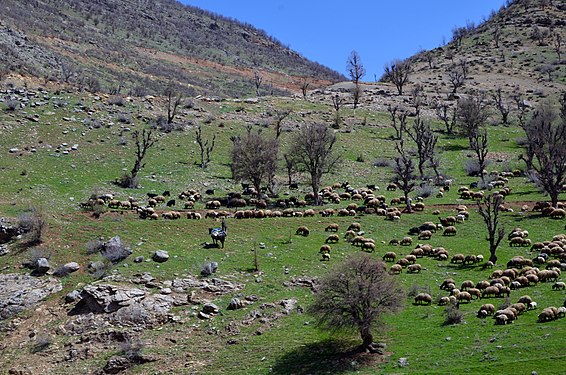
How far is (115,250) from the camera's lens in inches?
1355

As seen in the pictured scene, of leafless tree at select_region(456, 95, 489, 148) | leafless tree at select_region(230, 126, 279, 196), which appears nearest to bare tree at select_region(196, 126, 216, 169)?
leafless tree at select_region(230, 126, 279, 196)

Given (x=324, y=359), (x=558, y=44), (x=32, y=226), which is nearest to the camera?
(x=324, y=359)

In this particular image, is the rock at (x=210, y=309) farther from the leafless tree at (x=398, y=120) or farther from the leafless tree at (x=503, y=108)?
the leafless tree at (x=503, y=108)

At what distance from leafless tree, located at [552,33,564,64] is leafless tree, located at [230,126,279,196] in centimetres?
7924

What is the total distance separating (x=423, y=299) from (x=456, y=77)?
266ft

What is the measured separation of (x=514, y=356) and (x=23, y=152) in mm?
43225

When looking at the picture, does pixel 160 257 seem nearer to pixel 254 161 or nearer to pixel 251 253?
pixel 251 253

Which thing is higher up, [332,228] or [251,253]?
[332,228]

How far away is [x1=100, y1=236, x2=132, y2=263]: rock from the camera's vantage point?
1341 inches

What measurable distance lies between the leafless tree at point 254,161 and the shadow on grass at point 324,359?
25192 millimetres

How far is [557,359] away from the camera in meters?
22.6

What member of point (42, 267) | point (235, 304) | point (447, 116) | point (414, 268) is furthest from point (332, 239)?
point (447, 116)

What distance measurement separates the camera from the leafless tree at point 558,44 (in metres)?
113

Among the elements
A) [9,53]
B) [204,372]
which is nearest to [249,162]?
[204,372]
